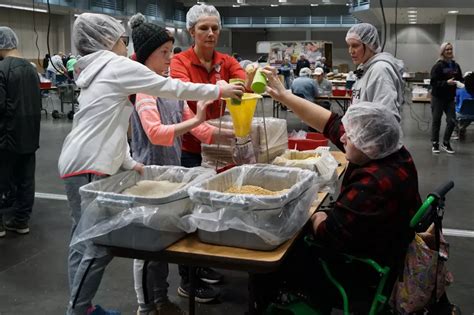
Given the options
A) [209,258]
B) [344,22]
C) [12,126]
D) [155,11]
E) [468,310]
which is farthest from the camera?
[344,22]

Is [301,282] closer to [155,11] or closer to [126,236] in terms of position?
[126,236]

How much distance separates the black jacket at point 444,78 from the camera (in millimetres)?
6883

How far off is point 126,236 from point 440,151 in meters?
6.65

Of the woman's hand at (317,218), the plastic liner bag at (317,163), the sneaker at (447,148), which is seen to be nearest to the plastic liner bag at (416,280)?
the woman's hand at (317,218)

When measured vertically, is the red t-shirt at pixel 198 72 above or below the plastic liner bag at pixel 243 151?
above

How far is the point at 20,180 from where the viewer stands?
397 centimetres

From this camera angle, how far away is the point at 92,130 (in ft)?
6.51

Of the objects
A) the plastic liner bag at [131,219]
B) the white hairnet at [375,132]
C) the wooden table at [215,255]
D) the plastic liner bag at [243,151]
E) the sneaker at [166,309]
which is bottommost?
the sneaker at [166,309]

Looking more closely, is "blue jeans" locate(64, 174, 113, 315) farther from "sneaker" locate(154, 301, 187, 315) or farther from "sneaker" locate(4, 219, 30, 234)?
"sneaker" locate(4, 219, 30, 234)

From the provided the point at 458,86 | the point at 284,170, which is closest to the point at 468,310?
the point at 284,170

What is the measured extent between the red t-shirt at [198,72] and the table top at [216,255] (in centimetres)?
93

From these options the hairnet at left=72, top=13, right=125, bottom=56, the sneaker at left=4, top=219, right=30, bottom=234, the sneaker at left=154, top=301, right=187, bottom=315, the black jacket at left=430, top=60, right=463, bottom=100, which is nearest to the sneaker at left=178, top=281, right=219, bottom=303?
the sneaker at left=154, top=301, right=187, bottom=315

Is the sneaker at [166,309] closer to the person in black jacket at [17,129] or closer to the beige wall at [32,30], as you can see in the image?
the person in black jacket at [17,129]

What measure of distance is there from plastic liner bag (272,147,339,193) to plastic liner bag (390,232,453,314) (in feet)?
2.16
